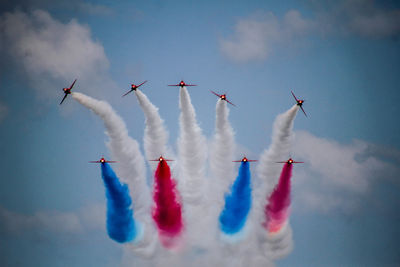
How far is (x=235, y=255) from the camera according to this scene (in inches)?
2215

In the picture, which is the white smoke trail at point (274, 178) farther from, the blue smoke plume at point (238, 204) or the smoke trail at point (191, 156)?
the smoke trail at point (191, 156)

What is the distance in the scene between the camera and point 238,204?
52969 millimetres

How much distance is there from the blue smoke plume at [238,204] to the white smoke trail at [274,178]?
5.07 ft

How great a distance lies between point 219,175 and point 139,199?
809 cm

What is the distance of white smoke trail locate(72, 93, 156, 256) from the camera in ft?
173

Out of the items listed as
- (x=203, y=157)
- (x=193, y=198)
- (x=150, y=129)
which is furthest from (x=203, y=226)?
(x=150, y=129)

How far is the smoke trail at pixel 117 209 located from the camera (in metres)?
49.8

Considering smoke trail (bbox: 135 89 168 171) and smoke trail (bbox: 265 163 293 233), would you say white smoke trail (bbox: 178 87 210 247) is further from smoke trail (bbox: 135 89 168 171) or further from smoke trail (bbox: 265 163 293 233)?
smoke trail (bbox: 265 163 293 233)

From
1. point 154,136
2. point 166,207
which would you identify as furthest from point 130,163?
point 166,207

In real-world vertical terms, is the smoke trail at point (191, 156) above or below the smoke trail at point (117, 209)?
above

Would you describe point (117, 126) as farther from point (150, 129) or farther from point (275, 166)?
point (275, 166)

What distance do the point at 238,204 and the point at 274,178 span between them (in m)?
4.26

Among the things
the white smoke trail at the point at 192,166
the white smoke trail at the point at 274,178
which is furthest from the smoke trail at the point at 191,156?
the white smoke trail at the point at 274,178

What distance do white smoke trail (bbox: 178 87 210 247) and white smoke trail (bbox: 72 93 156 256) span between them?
3.75 m
